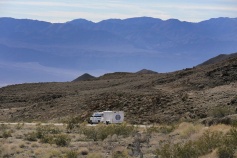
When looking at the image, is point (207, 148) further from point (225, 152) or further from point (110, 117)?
point (110, 117)

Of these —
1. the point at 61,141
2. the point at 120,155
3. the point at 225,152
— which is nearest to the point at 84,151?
the point at 120,155

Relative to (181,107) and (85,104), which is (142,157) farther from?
(85,104)

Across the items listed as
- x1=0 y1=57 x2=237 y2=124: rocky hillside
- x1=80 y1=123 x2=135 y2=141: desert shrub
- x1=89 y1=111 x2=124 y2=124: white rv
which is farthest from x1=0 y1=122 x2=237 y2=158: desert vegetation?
x1=0 y1=57 x2=237 y2=124: rocky hillside

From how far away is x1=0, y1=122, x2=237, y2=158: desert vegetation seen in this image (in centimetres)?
1919

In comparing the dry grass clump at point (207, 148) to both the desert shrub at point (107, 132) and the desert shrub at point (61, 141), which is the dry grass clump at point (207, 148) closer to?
the desert shrub at point (61, 141)

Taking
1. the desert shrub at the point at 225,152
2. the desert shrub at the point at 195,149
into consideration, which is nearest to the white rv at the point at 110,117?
the desert shrub at the point at 195,149

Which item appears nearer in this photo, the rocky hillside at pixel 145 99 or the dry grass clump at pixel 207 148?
the dry grass clump at pixel 207 148

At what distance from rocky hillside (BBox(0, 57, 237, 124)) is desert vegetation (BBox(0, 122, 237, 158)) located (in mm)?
16332

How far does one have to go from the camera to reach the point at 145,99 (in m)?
59.9

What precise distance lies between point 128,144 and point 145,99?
32732 mm

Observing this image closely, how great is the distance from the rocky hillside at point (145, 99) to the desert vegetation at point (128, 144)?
16.3m

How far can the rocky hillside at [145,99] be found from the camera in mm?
53250

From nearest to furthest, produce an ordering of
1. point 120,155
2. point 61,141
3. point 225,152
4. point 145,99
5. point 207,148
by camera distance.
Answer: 1. point 225,152
2. point 207,148
3. point 120,155
4. point 61,141
5. point 145,99

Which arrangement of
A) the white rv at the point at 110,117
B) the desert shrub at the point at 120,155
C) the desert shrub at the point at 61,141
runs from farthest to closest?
1. the white rv at the point at 110,117
2. the desert shrub at the point at 61,141
3. the desert shrub at the point at 120,155
